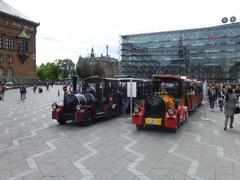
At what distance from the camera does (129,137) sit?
1077cm

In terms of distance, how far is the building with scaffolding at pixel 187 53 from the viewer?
71.6 meters

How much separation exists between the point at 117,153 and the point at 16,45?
65.7m

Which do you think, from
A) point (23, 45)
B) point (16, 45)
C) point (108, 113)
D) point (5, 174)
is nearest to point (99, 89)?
point (108, 113)

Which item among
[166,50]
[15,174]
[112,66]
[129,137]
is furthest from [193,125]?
[112,66]

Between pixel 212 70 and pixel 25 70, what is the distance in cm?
4588

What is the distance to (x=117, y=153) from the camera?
8.42 m

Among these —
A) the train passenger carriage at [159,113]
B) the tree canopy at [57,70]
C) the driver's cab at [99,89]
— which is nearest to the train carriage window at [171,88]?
the train passenger carriage at [159,113]

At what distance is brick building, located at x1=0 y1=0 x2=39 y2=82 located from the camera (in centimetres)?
6431

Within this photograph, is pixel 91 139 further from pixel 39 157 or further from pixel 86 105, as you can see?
pixel 86 105

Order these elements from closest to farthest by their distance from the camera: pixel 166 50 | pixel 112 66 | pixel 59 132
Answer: pixel 59 132 → pixel 166 50 → pixel 112 66

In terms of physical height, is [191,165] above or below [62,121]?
below

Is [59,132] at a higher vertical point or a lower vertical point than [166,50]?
lower

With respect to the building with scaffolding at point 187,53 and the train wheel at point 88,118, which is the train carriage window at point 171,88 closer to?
the train wheel at point 88,118

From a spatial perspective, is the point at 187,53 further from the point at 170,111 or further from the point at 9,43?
the point at 170,111
